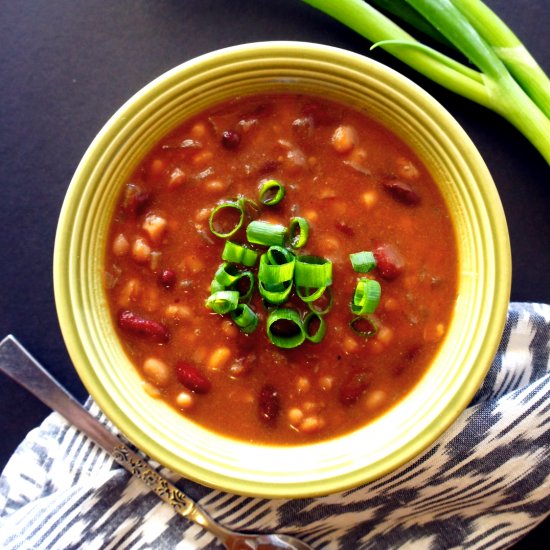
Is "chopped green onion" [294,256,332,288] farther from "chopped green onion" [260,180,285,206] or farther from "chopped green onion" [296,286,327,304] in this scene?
"chopped green onion" [260,180,285,206]

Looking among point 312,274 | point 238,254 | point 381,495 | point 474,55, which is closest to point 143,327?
point 238,254

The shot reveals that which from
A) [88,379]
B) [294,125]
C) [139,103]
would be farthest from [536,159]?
[88,379]

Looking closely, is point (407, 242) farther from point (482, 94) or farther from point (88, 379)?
point (88, 379)

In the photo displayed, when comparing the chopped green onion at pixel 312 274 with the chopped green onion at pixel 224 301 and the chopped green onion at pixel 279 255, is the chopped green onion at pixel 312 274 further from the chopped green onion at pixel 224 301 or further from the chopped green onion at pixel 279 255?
the chopped green onion at pixel 224 301

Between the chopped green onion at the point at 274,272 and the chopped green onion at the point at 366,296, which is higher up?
the chopped green onion at the point at 274,272

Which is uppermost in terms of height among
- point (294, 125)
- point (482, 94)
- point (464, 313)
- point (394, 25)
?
point (394, 25)

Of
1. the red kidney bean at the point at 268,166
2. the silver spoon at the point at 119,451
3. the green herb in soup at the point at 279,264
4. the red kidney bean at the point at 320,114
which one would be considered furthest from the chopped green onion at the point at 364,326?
the silver spoon at the point at 119,451

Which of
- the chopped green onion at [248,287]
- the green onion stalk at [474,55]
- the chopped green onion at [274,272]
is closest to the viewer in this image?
the chopped green onion at [274,272]
